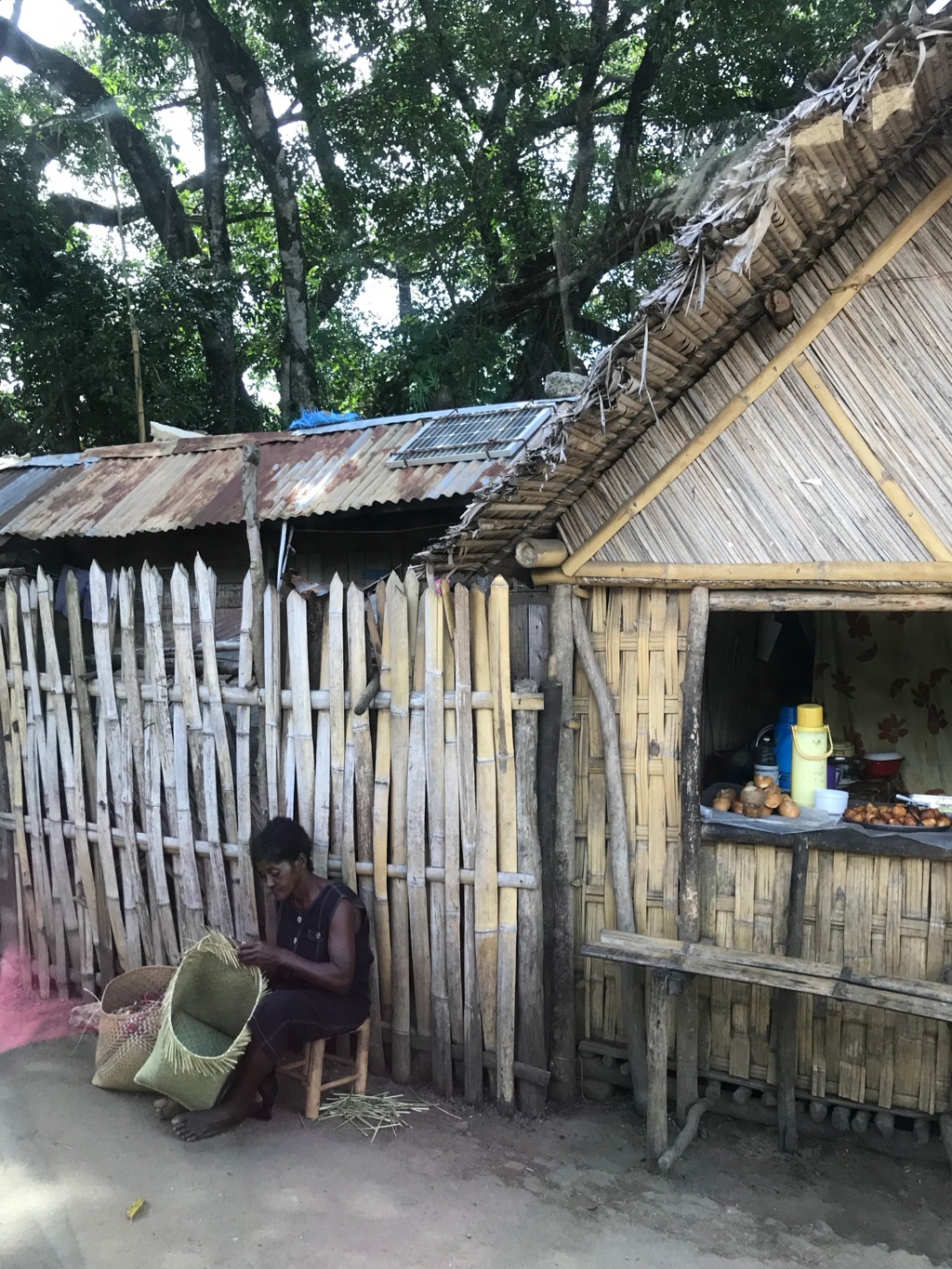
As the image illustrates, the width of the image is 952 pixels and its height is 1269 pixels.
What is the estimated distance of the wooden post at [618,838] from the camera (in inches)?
160

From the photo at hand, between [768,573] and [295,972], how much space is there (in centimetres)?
254

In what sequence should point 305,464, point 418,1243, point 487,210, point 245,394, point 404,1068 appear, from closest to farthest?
point 418,1243, point 404,1068, point 305,464, point 487,210, point 245,394

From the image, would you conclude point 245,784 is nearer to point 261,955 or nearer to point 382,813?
point 382,813

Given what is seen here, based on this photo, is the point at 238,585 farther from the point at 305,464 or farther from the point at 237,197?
the point at 237,197

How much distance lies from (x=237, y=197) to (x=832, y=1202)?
18139mm

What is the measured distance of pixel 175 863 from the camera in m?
4.91

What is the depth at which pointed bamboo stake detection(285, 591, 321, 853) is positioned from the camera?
4398mm

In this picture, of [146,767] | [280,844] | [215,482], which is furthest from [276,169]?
[280,844]

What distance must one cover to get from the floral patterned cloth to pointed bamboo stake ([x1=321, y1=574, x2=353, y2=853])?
10.2 ft

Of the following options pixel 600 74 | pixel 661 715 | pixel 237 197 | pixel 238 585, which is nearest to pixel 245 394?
pixel 237 197

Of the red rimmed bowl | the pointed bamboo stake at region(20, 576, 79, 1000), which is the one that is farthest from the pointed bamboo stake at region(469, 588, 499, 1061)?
the pointed bamboo stake at region(20, 576, 79, 1000)

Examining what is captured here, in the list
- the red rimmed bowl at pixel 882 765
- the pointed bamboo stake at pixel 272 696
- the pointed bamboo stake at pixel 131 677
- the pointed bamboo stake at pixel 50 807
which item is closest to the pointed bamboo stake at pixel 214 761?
the pointed bamboo stake at pixel 272 696

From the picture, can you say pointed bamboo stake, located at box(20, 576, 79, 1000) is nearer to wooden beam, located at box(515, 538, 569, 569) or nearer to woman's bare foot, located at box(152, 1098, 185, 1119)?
woman's bare foot, located at box(152, 1098, 185, 1119)

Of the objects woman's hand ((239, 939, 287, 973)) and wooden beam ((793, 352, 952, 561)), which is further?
woman's hand ((239, 939, 287, 973))
